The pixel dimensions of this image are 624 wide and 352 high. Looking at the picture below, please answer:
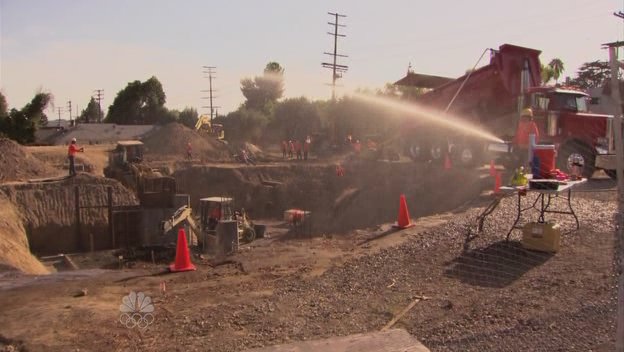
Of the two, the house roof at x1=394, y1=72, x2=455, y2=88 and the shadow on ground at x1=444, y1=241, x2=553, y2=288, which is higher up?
the house roof at x1=394, y1=72, x2=455, y2=88

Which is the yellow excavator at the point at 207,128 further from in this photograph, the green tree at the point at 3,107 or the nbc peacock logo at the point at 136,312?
the nbc peacock logo at the point at 136,312

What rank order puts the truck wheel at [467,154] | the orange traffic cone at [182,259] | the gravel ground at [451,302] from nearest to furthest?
the gravel ground at [451,302] → the orange traffic cone at [182,259] → the truck wheel at [467,154]

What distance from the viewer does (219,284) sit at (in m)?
8.20

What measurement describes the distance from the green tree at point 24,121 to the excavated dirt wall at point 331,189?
21313 millimetres

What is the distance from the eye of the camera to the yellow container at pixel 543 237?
7.86 m

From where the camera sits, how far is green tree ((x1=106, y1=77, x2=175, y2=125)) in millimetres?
73938

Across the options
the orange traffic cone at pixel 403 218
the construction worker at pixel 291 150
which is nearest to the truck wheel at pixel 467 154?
the orange traffic cone at pixel 403 218

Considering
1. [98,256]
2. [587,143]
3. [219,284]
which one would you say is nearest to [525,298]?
[219,284]

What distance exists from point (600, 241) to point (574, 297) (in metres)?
2.83

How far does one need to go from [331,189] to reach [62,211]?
14.2m

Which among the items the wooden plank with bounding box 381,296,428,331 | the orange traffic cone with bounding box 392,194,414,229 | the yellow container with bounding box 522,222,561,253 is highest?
the yellow container with bounding box 522,222,561,253

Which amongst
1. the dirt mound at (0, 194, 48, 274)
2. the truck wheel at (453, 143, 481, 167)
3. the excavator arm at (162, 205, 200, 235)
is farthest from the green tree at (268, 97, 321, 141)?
the excavator arm at (162, 205, 200, 235)

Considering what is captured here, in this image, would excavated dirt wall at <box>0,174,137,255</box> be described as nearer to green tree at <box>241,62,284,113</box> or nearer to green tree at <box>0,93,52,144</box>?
green tree at <box>0,93,52,144</box>

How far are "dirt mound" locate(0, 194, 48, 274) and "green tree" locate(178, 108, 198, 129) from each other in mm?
57048
